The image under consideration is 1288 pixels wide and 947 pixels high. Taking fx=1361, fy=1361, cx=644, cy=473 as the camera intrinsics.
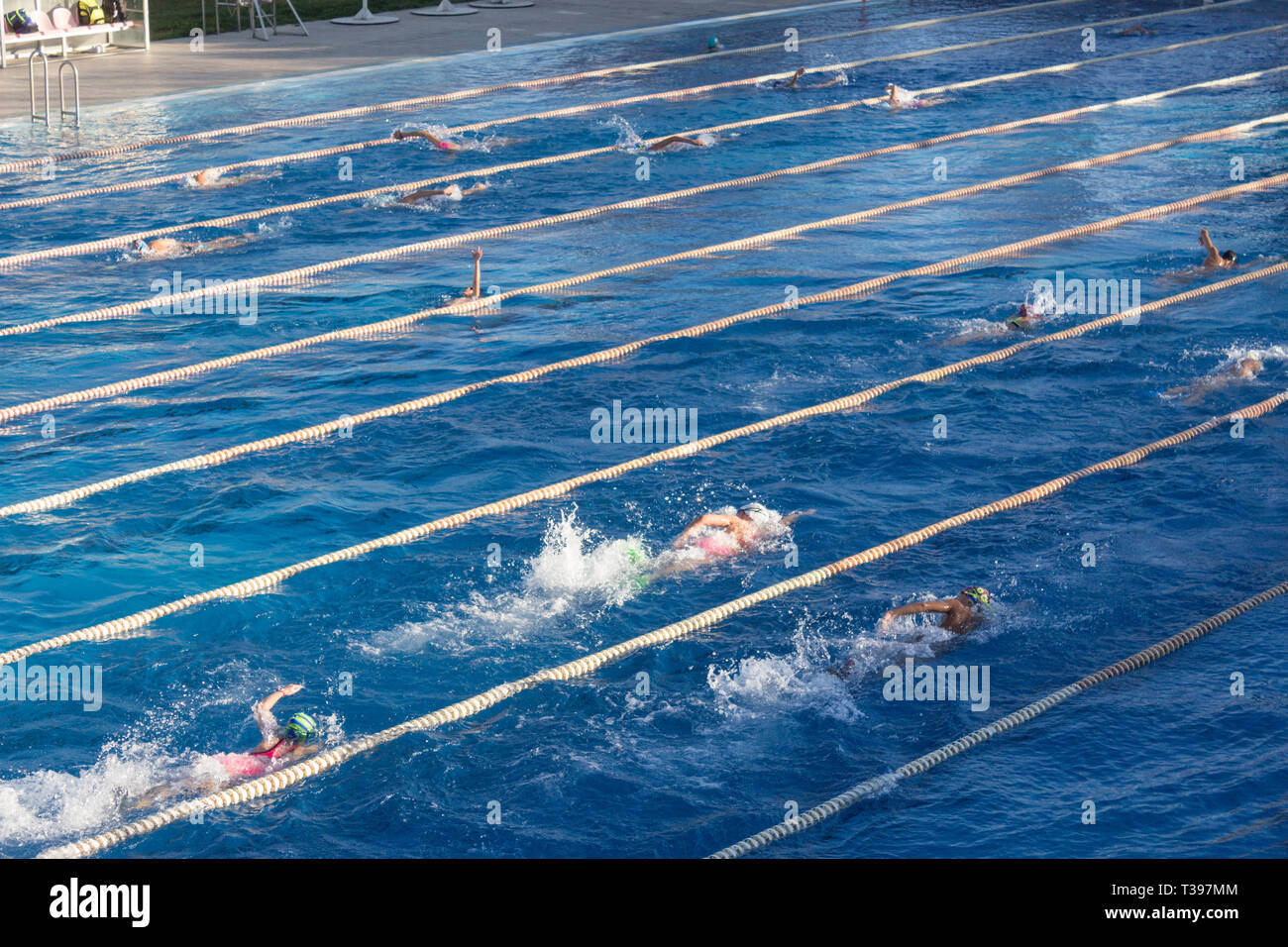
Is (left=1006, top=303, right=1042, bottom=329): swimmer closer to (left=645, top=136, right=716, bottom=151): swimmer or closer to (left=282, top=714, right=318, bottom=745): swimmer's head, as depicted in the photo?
(left=645, top=136, right=716, bottom=151): swimmer

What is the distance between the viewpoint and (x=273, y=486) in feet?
24.9

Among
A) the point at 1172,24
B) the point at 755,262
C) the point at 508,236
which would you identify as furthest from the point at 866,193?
the point at 1172,24

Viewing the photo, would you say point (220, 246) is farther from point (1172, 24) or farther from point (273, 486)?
point (1172, 24)

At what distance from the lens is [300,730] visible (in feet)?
17.5

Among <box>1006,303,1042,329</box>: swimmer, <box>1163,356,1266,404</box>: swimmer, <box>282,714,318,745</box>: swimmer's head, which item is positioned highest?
<box>1006,303,1042,329</box>: swimmer

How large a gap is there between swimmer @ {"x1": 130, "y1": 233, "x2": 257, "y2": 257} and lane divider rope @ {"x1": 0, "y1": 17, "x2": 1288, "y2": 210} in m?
1.48

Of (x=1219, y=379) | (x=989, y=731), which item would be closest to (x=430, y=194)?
(x=1219, y=379)

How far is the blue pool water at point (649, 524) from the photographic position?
Answer: 5.13m

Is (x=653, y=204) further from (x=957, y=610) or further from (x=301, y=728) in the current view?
(x=301, y=728)

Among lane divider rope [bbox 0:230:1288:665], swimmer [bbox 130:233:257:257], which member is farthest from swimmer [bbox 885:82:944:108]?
swimmer [bbox 130:233:257:257]

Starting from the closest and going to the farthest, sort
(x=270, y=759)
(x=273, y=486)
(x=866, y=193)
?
(x=270, y=759)
(x=273, y=486)
(x=866, y=193)

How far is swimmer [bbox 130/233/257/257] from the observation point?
1118cm

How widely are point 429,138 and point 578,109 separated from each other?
2394 mm
